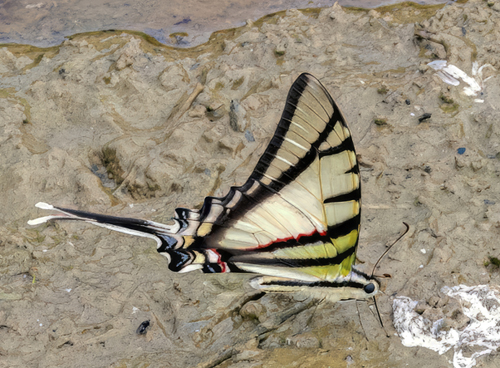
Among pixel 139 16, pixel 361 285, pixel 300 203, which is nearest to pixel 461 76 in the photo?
pixel 300 203

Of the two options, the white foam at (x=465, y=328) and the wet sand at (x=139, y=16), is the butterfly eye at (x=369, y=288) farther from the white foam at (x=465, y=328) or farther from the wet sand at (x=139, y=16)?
the wet sand at (x=139, y=16)

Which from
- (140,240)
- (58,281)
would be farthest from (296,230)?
(58,281)

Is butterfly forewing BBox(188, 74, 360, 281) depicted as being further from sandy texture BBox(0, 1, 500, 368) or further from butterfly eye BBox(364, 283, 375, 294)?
sandy texture BBox(0, 1, 500, 368)

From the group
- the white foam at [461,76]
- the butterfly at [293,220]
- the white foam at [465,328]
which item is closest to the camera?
the white foam at [465,328]

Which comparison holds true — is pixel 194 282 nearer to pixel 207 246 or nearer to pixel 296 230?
pixel 207 246

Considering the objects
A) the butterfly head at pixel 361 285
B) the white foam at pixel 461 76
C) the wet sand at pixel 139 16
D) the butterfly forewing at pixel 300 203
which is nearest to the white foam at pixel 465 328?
the butterfly head at pixel 361 285

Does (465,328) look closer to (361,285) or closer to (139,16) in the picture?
(361,285)

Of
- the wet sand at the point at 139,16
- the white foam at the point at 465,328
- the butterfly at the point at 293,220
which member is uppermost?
the wet sand at the point at 139,16

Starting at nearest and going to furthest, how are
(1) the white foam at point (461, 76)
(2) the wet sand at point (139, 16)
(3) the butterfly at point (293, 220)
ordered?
(3) the butterfly at point (293, 220) → (1) the white foam at point (461, 76) → (2) the wet sand at point (139, 16)
